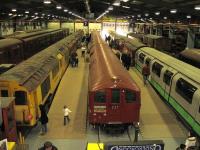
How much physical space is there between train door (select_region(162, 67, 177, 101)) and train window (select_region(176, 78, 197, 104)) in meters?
1.23

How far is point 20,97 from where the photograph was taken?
11.0 meters

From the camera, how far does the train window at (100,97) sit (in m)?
11.2

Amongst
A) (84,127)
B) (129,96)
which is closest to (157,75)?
(129,96)

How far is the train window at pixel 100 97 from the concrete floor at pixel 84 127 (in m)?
1.52

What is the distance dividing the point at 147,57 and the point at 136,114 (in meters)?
10.3

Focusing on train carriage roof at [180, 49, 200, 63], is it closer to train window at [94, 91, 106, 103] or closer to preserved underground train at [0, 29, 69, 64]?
train window at [94, 91, 106, 103]

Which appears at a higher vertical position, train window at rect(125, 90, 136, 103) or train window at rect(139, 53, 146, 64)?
train window at rect(139, 53, 146, 64)

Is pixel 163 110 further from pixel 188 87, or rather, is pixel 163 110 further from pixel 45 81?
pixel 45 81

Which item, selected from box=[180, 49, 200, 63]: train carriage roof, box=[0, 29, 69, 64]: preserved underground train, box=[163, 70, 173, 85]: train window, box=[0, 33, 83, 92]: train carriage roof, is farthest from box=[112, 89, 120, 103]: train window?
box=[0, 29, 69, 64]: preserved underground train

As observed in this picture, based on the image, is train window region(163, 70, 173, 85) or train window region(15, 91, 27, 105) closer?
train window region(15, 91, 27, 105)

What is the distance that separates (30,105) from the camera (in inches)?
433

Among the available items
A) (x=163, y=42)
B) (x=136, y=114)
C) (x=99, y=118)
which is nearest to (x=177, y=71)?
(x=136, y=114)

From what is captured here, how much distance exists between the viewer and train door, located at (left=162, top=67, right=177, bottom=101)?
48.6ft

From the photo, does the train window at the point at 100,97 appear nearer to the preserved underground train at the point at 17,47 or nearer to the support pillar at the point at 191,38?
the preserved underground train at the point at 17,47
